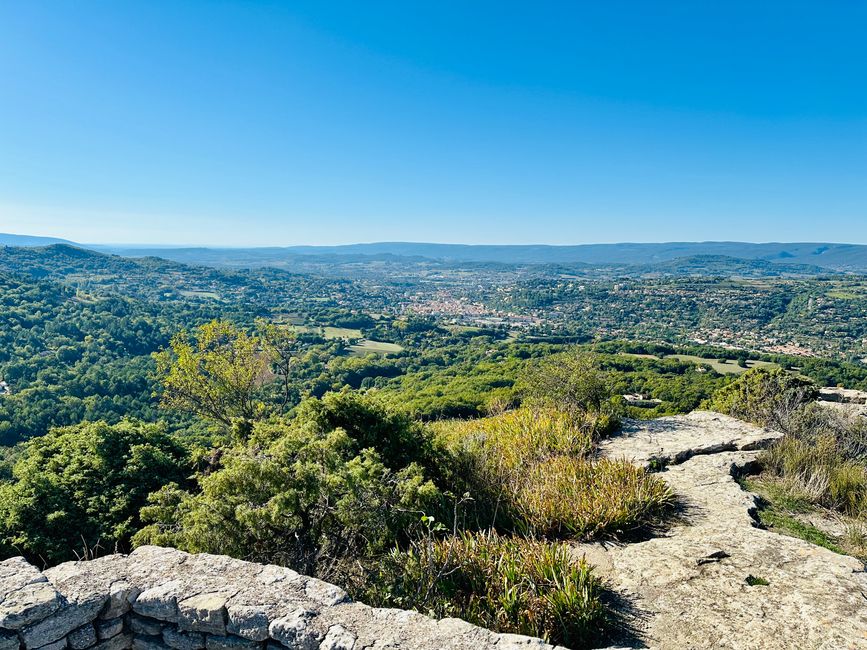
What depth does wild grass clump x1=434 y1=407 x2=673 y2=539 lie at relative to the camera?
6465 millimetres

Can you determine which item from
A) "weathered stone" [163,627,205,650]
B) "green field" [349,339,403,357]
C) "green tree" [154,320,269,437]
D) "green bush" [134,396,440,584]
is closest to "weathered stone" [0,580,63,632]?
"weathered stone" [163,627,205,650]

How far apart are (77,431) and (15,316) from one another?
282ft

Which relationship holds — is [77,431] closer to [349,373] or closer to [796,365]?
[349,373]

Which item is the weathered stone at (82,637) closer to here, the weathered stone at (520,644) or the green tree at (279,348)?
the weathered stone at (520,644)

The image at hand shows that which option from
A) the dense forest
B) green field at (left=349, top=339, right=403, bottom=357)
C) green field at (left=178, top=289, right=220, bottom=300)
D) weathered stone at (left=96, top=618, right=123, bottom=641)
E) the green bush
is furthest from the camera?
green field at (left=178, top=289, right=220, bottom=300)

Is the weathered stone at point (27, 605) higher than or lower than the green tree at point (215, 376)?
higher

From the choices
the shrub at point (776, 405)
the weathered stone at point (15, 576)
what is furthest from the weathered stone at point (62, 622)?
the shrub at point (776, 405)

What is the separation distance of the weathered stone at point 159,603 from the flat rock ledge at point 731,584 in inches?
174

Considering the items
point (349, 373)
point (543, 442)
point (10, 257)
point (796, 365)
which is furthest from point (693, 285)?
point (10, 257)

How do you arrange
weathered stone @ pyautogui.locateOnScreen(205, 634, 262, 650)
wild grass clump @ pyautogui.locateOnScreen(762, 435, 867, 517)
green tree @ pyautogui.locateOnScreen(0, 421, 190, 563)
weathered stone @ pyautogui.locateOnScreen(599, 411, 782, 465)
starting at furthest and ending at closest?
weathered stone @ pyautogui.locateOnScreen(599, 411, 782, 465)
green tree @ pyautogui.locateOnScreen(0, 421, 190, 563)
wild grass clump @ pyautogui.locateOnScreen(762, 435, 867, 517)
weathered stone @ pyautogui.locateOnScreen(205, 634, 262, 650)

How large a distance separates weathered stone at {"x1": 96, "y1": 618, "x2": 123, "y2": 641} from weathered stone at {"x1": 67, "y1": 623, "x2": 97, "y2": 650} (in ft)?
0.14

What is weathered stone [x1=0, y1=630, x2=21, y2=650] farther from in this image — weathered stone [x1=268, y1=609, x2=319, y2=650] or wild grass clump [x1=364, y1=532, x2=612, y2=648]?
wild grass clump [x1=364, y1=532, x2=612, y2=648]

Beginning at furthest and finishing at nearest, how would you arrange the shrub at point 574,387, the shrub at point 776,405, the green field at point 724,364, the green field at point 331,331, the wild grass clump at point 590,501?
the green field at point 331,331 < the green field at point 724,364 < the shrub at point 574,387 < the shrub at point 776,405 < the wild grass clump at point 590,501

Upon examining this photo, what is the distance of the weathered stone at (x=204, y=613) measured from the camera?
3.99 metres
